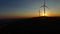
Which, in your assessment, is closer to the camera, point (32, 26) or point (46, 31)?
point (46, 31)

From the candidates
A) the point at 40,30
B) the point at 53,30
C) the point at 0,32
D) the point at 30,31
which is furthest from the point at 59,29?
the point at 0,32

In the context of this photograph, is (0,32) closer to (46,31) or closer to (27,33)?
(27,33)

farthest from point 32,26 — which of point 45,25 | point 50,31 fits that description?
point 50,31

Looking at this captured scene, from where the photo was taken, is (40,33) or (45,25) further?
(45,25)

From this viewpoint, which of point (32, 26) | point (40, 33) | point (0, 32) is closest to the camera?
point (40, 33)

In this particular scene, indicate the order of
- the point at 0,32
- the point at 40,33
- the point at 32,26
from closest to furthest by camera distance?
1. the point at 40,33
2. the point at 0,32
3. the point at 32,26

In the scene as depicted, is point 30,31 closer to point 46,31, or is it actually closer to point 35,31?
point 35,31

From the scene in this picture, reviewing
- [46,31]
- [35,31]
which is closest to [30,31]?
[35,31]

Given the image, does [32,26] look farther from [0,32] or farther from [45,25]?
[0,32]
